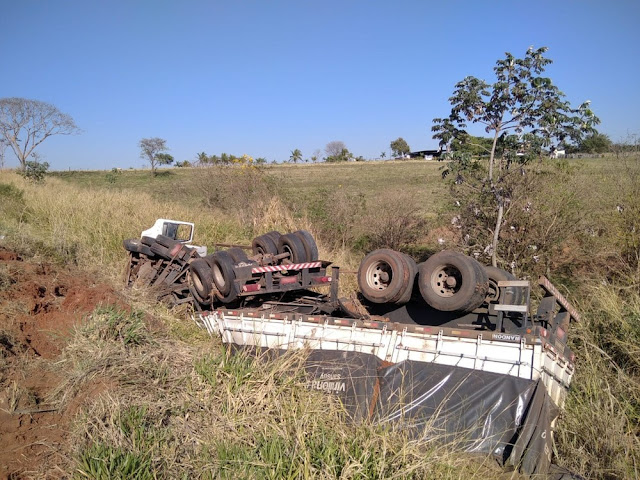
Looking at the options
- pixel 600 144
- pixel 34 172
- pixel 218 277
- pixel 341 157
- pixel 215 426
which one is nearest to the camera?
pixel 215 426

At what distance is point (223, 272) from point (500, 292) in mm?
3842

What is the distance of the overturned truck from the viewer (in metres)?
4.51

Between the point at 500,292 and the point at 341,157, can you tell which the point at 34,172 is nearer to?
the point at 500,292

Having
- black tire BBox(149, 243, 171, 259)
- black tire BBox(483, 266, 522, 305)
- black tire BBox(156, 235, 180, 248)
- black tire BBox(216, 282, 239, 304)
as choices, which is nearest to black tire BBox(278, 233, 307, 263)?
A: black tire BBox(216, 282, 239, 304)

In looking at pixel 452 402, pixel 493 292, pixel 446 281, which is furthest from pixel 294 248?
pixel 452 402

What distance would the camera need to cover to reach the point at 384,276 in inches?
261

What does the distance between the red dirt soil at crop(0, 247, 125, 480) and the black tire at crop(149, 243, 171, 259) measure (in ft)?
3.83

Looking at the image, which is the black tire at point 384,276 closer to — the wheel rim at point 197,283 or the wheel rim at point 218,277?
the wheel rim at point 218,277

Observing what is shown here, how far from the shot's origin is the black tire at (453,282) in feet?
18.9

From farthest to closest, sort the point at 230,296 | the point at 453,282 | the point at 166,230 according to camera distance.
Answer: the point at 166,230 < the point at 230,296 < the point at 453,282

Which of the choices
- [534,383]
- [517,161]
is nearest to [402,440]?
[534,383]

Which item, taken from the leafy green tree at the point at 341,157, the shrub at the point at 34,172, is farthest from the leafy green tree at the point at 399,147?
the shrub at the point at 34,172

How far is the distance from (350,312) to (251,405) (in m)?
2.96

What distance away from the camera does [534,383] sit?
14.9 ft
